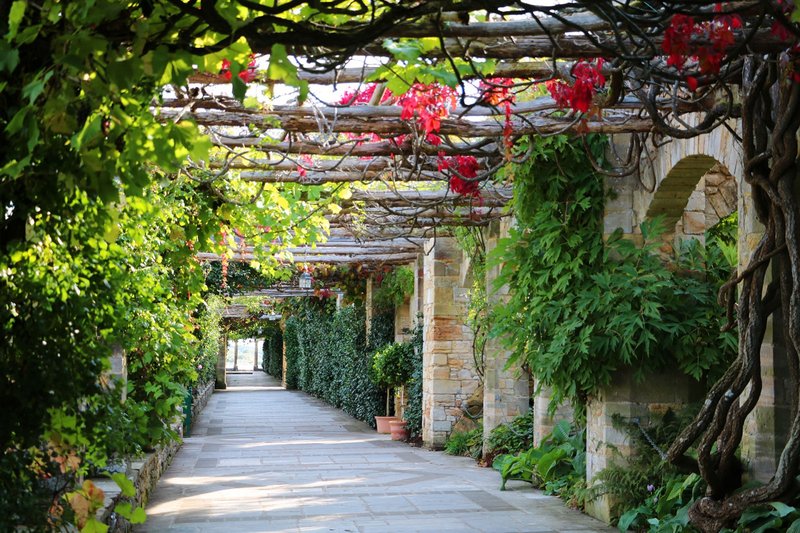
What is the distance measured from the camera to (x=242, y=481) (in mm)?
9727

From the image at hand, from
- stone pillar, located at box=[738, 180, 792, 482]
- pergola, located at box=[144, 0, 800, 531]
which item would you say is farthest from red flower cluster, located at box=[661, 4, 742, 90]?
stone pillar, located at box=[738, 180, 792, 482]

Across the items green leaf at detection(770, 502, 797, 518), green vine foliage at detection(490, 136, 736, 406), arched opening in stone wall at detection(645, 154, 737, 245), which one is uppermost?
arched opening in stone wall at detection(645, 154, 737, 245)

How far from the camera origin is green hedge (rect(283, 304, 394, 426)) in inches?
669

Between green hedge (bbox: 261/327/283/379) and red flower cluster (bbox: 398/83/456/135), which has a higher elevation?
red flower cluster (bbox: 398/83/456/135)

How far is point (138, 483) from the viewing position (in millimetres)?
7086

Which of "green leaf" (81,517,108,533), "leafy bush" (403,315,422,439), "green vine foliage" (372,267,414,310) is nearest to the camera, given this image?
"green leaf" (81,517,108,533)

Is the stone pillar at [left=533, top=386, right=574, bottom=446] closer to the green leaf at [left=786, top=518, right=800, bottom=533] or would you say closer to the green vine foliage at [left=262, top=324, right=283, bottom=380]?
the green leaf at [left=786, top=518, right=800, bottom=533]

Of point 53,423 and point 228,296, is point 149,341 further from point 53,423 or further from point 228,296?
point 228,296

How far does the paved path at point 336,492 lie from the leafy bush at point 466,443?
179 mm

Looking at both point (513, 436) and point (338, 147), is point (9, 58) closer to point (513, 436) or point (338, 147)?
point (338, 147)

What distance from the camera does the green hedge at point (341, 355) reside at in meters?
17.0

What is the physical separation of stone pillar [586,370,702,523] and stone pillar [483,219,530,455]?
336 cm

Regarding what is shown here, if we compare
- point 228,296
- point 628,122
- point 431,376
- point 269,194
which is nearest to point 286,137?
point 269,194

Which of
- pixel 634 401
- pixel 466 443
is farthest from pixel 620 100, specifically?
pixel 466 443
